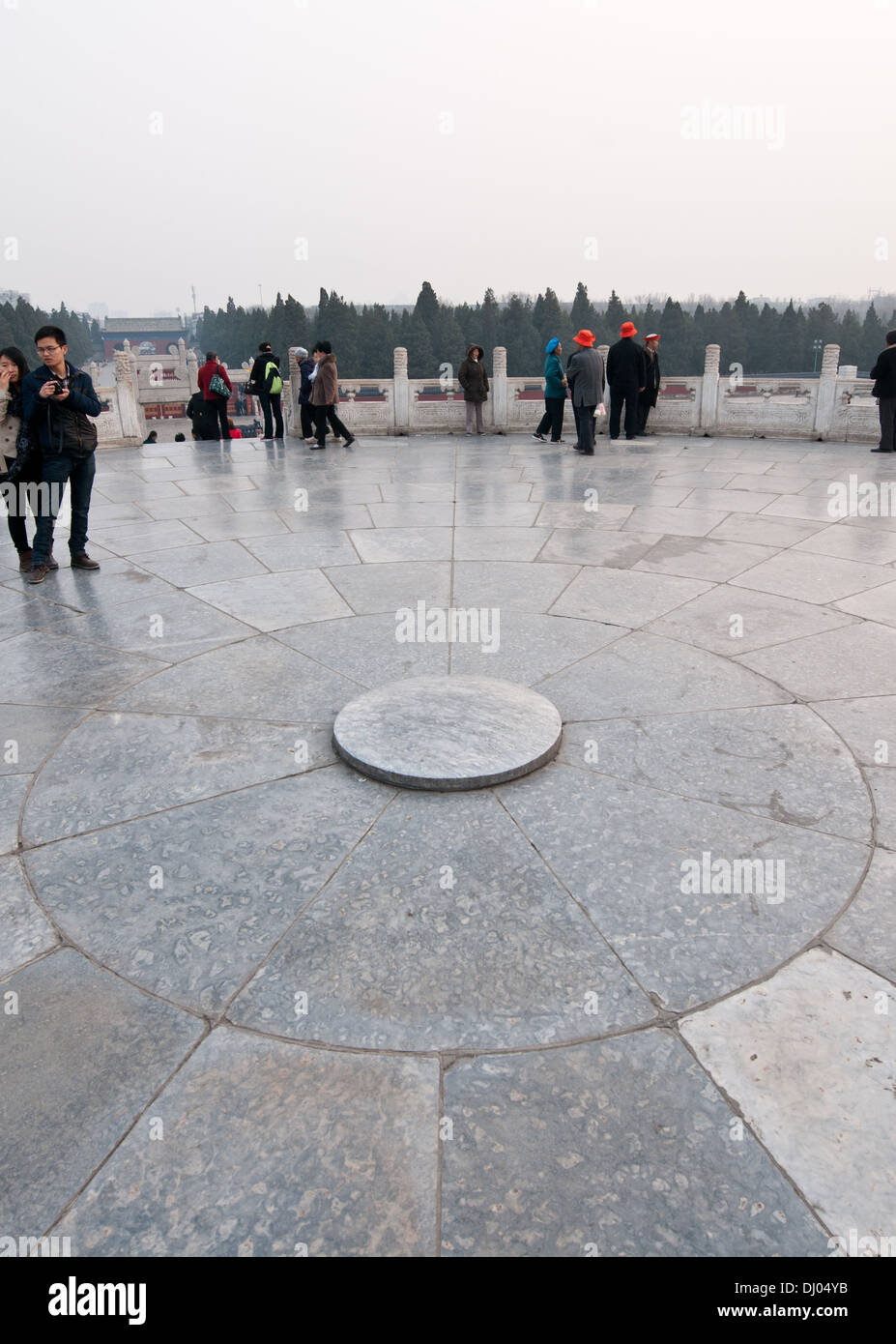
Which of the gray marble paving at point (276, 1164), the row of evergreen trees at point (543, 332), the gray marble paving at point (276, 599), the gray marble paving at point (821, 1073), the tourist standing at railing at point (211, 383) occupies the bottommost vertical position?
the gray marble paving at point (276, 1164)

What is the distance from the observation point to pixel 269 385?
53.0 feet

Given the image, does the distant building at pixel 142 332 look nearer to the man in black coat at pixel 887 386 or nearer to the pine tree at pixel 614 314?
the pine tree at pixel 614 314

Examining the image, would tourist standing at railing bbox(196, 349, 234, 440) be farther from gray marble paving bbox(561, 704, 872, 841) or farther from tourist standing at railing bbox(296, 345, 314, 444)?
gray marble paving bbox(561, 704, 872, 841)

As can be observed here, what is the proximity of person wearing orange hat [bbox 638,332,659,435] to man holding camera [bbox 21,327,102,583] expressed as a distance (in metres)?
10.8

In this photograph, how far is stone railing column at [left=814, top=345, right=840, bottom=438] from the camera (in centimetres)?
1566

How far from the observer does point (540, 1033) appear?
247cm

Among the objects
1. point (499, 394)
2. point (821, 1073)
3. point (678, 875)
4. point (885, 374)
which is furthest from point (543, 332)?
point (821, 1073)

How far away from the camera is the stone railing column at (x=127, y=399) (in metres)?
16.5

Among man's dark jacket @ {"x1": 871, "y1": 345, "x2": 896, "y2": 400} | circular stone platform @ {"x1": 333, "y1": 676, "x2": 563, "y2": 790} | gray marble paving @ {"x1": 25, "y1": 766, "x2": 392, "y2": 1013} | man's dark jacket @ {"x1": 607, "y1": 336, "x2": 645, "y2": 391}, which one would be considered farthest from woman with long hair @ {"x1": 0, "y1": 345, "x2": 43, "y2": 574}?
man's dark jacket @ {"x1": 871, "y1": 345, "x2": 896, "y2": 400}

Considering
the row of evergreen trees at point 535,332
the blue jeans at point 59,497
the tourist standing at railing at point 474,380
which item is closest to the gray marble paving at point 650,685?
the blue jeans at point 59,497

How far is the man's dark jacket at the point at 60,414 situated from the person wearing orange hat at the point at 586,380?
889cm

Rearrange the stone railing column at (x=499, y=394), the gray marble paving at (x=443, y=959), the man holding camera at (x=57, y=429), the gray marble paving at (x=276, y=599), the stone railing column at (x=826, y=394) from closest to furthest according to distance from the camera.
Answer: the gray marble paving at (x=443, y=959), the gray marble paving at (x=276, y=599), the man holding camera at (x=57, y=429), the stone railing column at (x=826, y=394), the stone railing column at (x=499, y=394)
